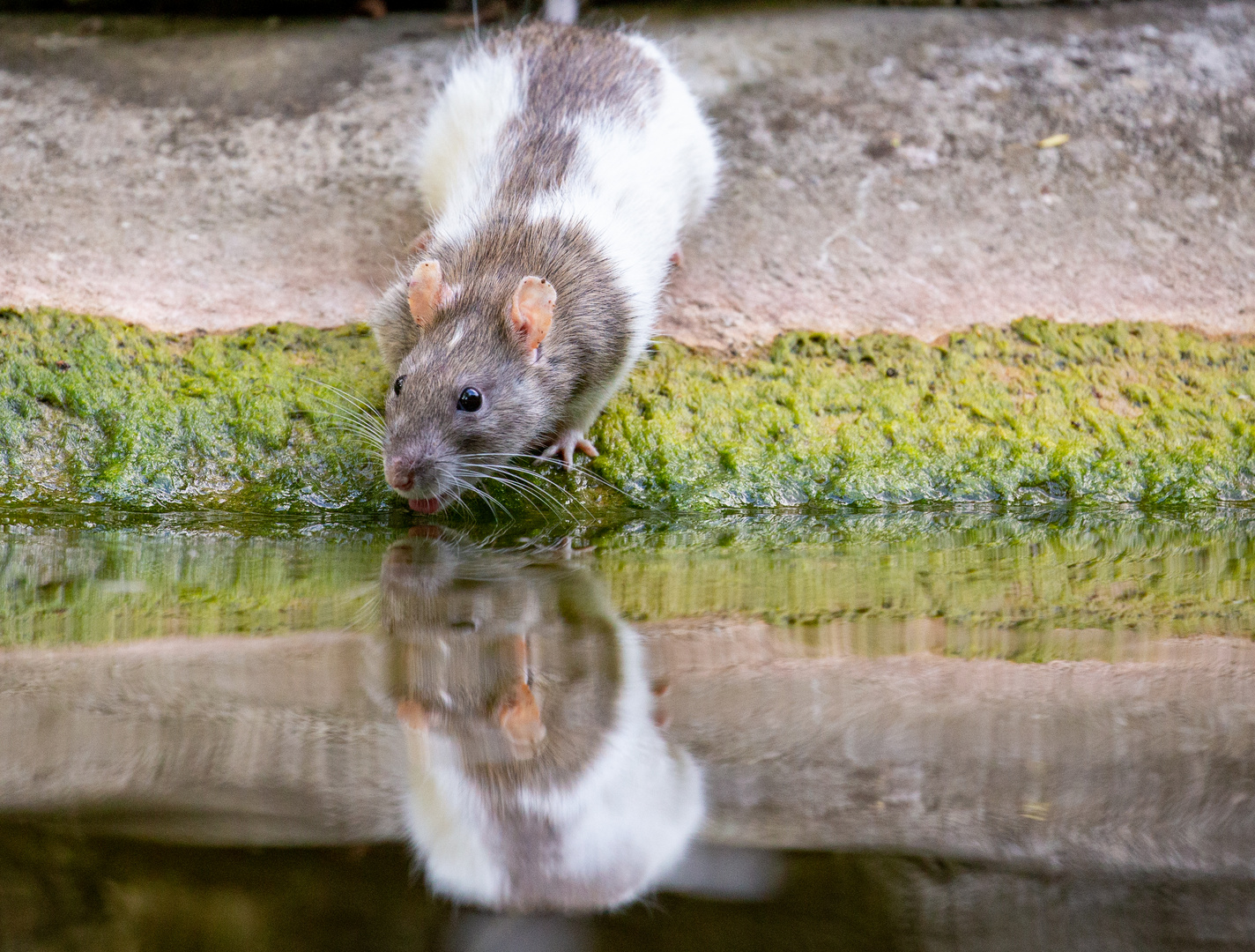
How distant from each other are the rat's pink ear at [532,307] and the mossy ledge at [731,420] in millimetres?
→ 605

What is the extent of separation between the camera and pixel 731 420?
163 inches

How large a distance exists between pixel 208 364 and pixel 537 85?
5.19 ft

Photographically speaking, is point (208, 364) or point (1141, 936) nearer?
point (1141, 936)

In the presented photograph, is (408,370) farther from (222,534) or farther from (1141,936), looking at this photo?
(1141,936)

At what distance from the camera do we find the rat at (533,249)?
143 inches

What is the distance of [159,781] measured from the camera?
1.86 meters

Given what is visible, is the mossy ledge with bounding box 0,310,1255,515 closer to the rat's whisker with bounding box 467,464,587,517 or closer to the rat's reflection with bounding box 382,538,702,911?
the rat's whisker with bounding box 467,464,587,517

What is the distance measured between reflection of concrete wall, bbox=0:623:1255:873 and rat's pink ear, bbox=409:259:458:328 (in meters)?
1.41

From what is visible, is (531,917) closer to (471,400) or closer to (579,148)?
(471,400)

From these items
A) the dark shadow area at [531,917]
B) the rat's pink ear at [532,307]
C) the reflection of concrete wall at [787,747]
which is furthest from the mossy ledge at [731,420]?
the dark shadow area at [531,917]

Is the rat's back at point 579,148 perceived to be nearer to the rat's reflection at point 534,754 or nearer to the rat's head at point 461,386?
the rat's head at point 461,386

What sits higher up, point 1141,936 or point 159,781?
point 159,781

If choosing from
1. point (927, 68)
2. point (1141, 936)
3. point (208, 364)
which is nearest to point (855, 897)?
point (1141, 936)

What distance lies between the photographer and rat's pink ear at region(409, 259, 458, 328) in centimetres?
363
